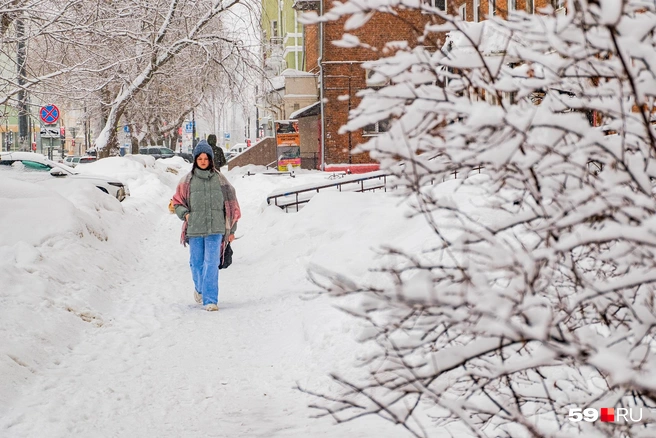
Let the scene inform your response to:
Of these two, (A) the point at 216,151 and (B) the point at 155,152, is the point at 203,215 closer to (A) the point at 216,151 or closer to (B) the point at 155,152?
(A) the point at 216,151

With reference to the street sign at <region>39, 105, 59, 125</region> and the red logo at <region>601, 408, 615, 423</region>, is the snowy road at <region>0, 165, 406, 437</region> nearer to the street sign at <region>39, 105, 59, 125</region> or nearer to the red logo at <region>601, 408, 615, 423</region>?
→ the red logo at <region>601, 408, 615, 423</region>

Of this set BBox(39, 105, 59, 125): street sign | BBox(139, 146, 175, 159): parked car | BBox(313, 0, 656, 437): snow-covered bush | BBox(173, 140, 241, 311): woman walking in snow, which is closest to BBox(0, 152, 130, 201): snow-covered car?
BBox(39, 105, 59, 125): street sign

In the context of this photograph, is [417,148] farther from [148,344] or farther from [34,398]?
[148,344]

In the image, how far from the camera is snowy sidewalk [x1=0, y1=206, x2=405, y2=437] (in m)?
5.39

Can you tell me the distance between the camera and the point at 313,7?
38.2m

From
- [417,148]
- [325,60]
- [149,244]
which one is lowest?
[149,244]

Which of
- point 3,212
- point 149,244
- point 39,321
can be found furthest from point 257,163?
point 39,321

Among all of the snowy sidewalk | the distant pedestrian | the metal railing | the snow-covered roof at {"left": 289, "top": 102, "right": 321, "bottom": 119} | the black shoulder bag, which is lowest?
the snowy sidewalk

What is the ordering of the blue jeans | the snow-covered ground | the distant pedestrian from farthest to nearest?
the distant pedestrian < the blue jeans < the snow-covered ground

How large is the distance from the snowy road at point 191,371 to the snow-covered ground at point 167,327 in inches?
0.6

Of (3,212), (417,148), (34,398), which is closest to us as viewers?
(417,148)

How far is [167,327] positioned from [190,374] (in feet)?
6.14

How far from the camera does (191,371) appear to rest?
6.86 m

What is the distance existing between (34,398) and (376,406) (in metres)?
4.07
